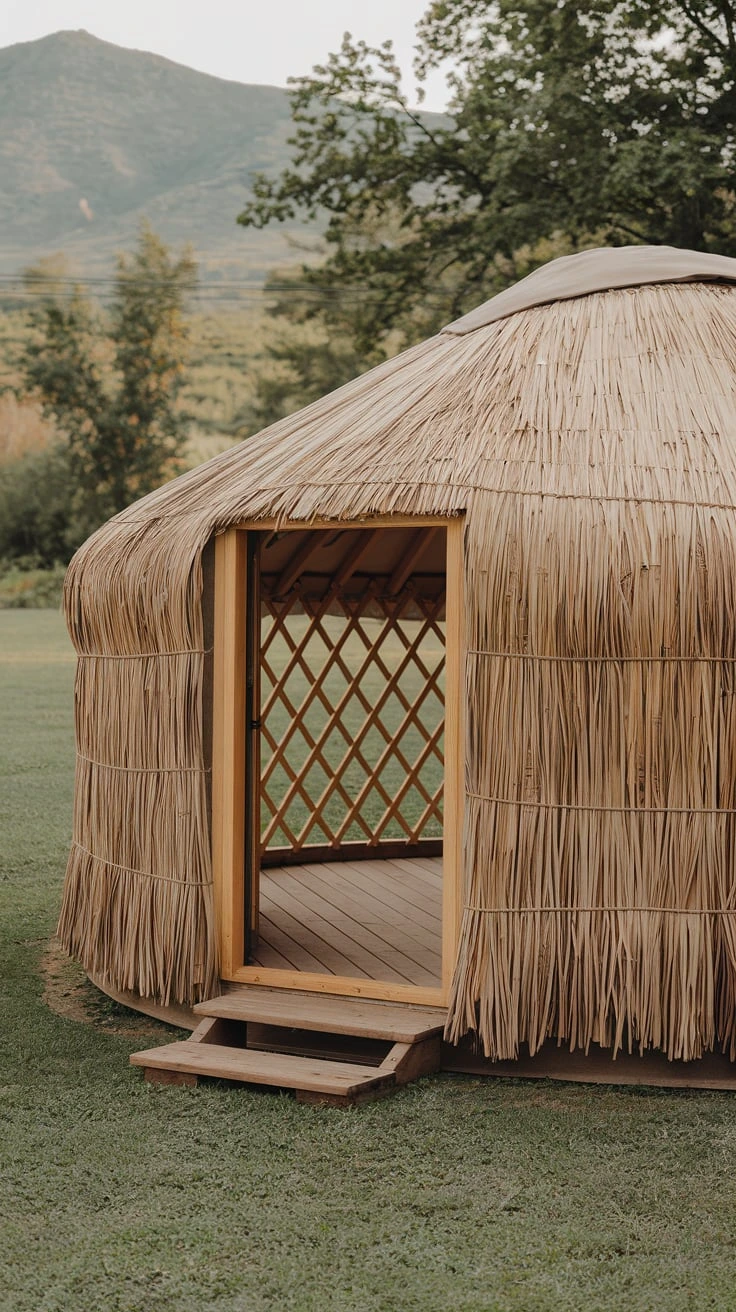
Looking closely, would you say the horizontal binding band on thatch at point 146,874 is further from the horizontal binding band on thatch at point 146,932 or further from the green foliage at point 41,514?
the green foliage at point 41,514

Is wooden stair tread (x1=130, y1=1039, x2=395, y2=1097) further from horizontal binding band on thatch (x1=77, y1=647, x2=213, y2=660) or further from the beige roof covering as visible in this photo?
the beige roof covering

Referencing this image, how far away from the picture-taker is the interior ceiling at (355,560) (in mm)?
5074

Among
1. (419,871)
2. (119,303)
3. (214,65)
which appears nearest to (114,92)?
(214,65)

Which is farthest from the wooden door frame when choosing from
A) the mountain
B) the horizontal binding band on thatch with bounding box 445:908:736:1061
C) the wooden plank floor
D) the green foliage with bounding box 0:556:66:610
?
the mountain

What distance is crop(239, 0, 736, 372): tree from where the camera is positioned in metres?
10.2

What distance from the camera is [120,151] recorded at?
282ft

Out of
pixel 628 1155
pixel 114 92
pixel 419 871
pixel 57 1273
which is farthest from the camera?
pixel 114 92

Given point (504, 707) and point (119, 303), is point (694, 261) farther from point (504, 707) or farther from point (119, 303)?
point (119, 303)

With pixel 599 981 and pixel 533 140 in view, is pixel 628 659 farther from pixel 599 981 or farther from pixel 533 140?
pixel 533 140

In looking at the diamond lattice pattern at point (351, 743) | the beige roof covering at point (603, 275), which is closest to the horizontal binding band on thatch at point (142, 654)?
the diamond lattice pattern at point (351, 743)

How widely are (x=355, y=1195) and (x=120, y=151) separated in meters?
90.4

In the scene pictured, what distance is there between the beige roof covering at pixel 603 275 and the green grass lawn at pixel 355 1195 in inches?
82.4

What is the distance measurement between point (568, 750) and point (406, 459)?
0.78 m

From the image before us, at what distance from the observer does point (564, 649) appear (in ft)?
10.2
